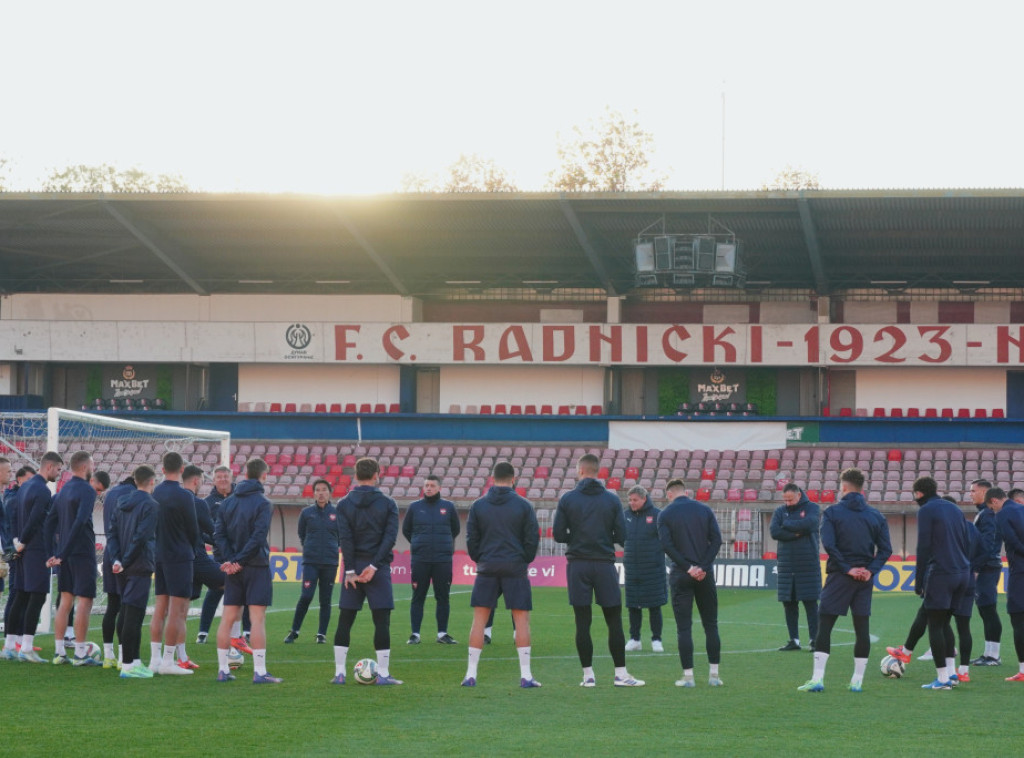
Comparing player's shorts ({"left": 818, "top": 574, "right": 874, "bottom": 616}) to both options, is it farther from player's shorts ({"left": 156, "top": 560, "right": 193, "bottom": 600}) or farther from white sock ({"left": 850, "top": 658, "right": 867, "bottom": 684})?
player's shorts ({"left": 156, "top": 560, "right": 193, "bottom": 600})

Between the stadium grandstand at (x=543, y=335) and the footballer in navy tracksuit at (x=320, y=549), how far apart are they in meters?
18.5

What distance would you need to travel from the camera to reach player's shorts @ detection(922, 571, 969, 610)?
39.2 feet

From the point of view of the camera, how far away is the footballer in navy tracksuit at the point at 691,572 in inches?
469

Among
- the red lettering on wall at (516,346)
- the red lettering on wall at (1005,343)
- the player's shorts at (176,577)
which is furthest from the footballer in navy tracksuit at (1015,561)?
the red lettering on wall at (516,346)

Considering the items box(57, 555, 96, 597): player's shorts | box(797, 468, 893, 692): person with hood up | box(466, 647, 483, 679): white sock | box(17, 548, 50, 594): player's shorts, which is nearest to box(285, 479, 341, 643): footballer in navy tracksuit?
box(57, 555, 96, 597): player's shorts

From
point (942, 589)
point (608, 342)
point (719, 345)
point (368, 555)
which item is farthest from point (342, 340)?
point (942, 589)

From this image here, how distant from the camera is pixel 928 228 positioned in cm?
3509

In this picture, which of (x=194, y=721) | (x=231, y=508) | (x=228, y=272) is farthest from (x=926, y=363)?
(x=194, y=721)

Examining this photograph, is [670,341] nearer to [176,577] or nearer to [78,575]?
[78,575]

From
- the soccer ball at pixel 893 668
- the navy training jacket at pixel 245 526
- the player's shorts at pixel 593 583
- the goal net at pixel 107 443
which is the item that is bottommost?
the soccer ball at pixel 893 668

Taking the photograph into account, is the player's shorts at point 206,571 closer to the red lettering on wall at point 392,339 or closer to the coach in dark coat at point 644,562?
the coach in dark coat at point 644,562

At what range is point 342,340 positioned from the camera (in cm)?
4075

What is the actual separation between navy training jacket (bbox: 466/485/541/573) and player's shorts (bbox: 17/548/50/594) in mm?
4659

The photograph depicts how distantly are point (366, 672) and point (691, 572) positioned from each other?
2948 millimetres
